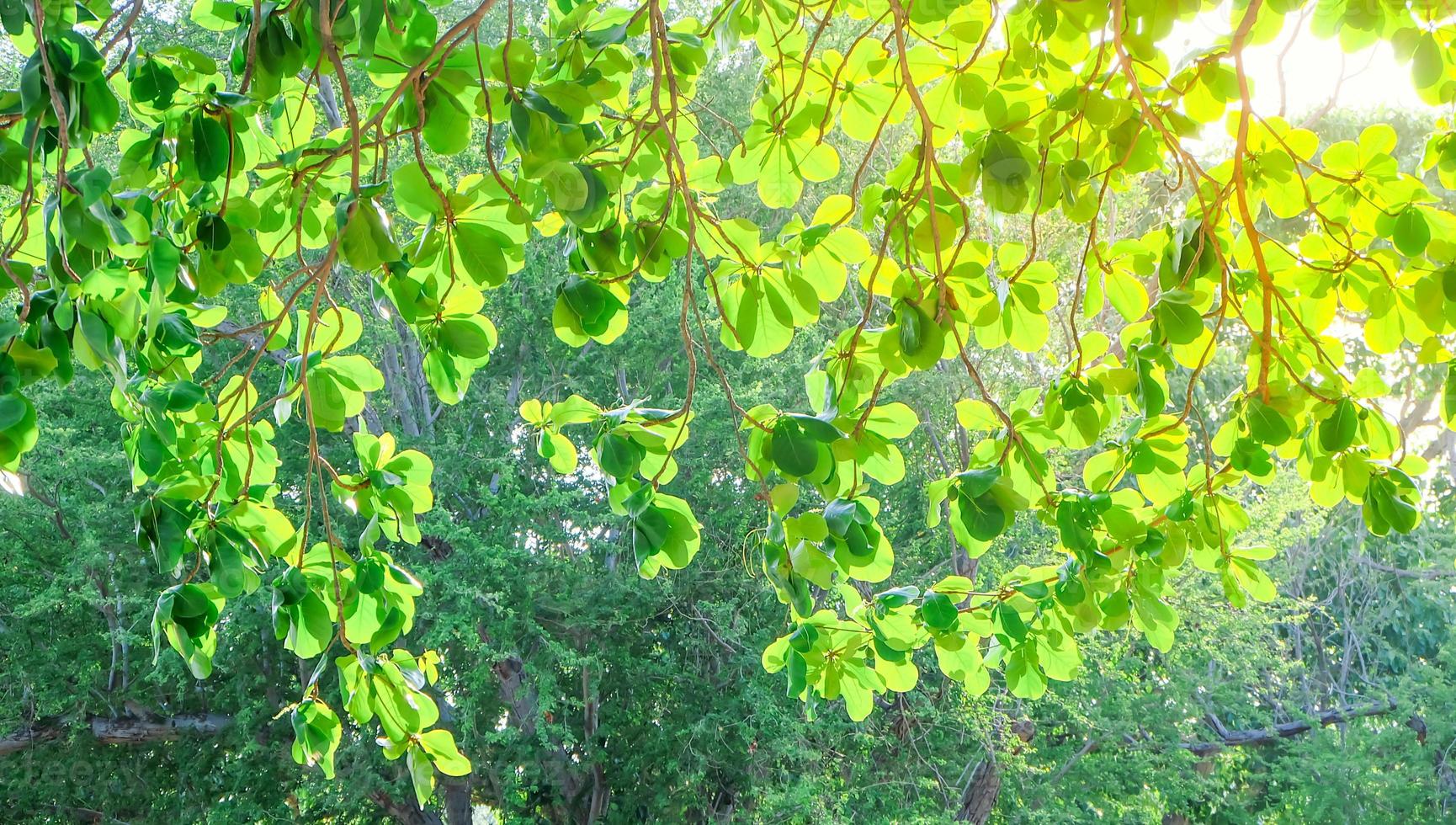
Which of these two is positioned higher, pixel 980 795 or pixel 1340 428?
pixel 1340 428

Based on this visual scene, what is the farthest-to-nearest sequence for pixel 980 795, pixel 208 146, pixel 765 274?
1. pixel 980 795
2. pixel 765 274
3. pixel 208 146

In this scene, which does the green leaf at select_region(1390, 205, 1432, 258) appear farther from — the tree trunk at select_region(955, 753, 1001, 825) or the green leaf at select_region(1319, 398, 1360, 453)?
the tree trunk at select_region(955, 753, 1001, 825)

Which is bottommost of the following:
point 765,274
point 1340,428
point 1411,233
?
point 765,274

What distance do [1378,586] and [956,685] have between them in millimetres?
3600

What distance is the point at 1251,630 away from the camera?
5.15m

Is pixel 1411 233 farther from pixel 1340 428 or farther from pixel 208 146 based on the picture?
pixel 208 146

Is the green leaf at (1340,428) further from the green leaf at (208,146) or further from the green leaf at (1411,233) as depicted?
the green leaf at (208,146)

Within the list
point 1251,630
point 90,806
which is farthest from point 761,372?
point 90,806

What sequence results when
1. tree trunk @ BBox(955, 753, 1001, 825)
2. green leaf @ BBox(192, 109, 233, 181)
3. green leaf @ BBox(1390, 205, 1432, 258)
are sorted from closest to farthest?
1. green leaf @ BBox(192, 109, 233, 181)
2. green leaf @ BBox(1390, 205, 1432, 258)
3. tree trunk @ BBox(955, 753, 1001, 825)

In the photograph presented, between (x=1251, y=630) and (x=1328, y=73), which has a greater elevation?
(x=1328, y=73)

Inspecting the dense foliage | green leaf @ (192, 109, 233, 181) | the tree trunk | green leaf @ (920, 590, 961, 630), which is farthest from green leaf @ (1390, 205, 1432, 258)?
the tree trunk

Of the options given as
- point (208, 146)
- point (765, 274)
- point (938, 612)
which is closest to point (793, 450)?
point (765, 274)

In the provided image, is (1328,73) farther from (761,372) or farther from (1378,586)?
(1378,586)

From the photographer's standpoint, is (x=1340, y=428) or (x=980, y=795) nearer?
(x=1340, y=428)
